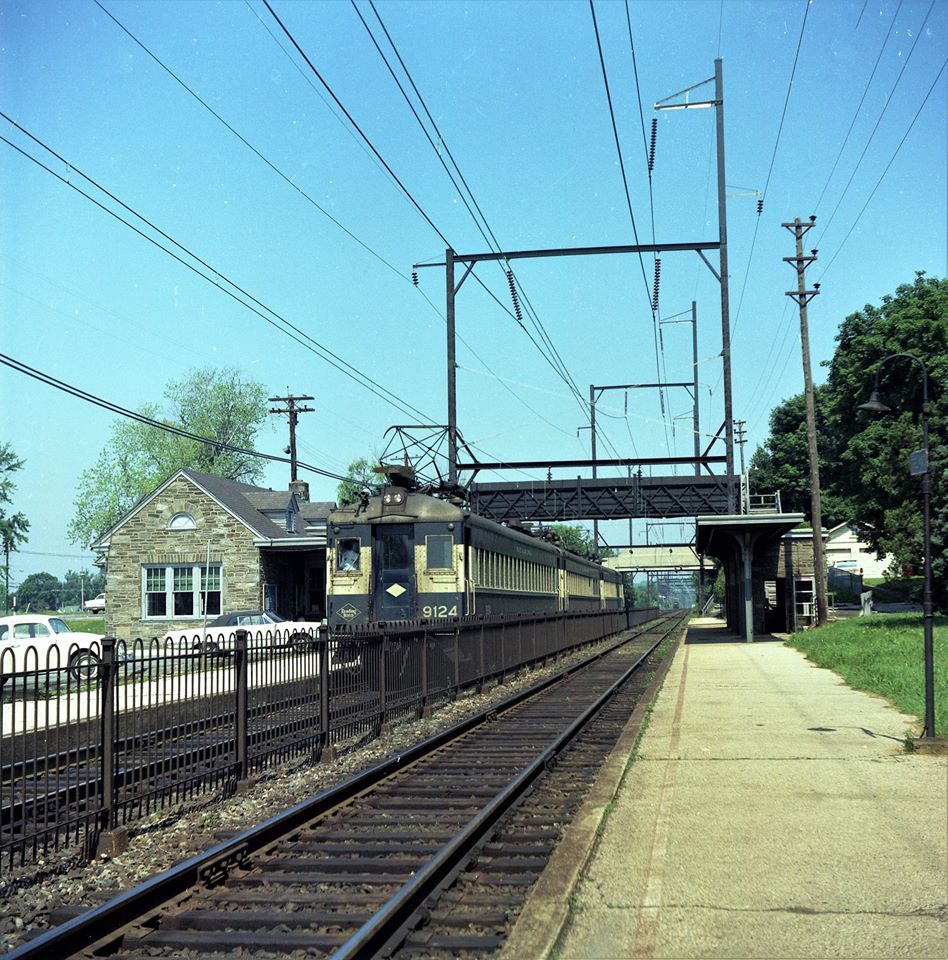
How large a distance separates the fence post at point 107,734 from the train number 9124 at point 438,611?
1224 centimetres

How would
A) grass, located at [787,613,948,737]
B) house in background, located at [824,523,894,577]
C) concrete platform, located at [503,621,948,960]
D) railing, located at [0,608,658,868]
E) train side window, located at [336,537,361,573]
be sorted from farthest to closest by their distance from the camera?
house in background, located at [824,523,894,577] < train side window, located at [336,537,361,573] < grass, located at [787,613,948,737] < railing, located at [0,608,658,868] < concrete platform, located at [503,621,948,960]

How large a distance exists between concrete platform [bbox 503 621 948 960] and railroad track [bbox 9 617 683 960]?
0.40 meters

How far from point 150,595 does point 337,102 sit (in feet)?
99.2

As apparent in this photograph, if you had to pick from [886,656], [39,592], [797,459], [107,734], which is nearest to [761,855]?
[107,734]

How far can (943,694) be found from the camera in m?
15.3

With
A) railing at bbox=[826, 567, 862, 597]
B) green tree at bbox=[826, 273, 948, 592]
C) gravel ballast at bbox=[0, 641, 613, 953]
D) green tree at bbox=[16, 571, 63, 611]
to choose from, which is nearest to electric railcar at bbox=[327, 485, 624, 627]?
gravel ballast at bbox=[0, 641, 613, 953]

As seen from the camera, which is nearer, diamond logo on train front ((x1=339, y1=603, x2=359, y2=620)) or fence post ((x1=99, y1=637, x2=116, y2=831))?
fence post ((x1=99, y1=637, x2=116, y2=831))

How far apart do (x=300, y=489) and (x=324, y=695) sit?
42134 mm

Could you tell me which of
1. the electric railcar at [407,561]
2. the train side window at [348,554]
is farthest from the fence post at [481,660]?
the train side window at [348,554]

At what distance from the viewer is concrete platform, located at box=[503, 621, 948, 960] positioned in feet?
17.9

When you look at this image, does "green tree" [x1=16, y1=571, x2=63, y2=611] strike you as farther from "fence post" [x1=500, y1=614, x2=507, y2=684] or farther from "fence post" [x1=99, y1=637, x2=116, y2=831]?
"fence post" [x1=99, y1=637, x2=116, y2=831]

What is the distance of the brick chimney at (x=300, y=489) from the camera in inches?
1959

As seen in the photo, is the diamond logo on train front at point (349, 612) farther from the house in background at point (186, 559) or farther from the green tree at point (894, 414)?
the green tree at point (894, 414)

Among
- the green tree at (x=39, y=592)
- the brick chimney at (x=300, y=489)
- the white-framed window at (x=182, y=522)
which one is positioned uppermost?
the brick chimney at (x=300, y=489)
